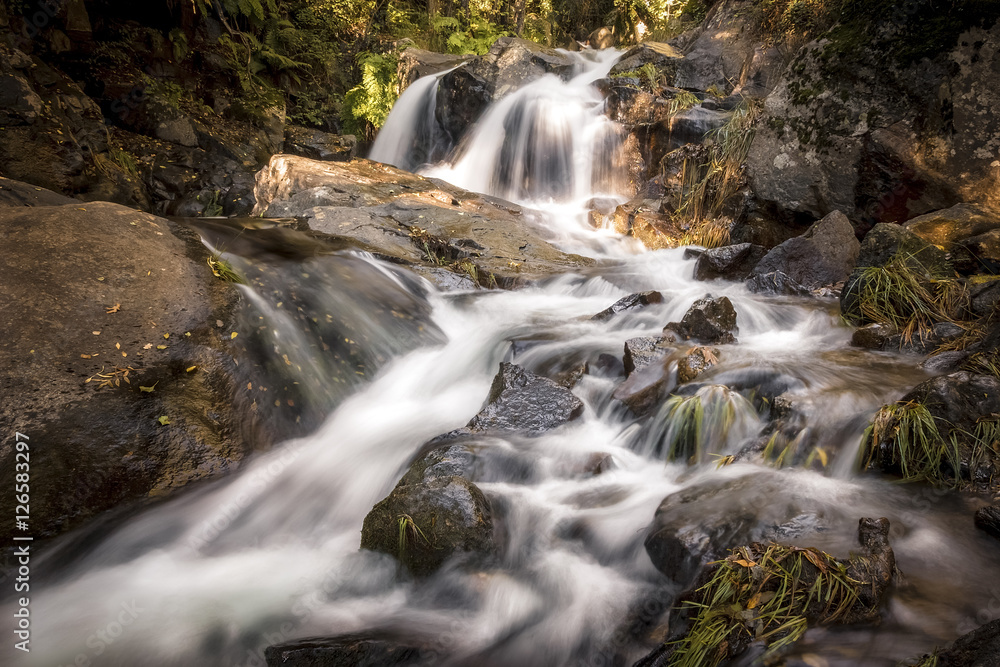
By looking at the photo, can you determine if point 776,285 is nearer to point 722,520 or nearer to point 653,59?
point 722,520

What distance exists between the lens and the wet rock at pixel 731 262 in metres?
6.70

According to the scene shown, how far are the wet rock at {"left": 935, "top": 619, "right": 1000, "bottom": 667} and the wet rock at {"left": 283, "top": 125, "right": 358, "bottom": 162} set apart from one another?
44.7 ft

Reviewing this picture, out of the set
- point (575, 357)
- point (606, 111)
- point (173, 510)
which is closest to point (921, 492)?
point (575, 357)

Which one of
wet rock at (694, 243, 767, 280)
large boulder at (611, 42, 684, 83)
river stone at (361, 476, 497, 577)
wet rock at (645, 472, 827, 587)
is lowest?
river stone at (361, 476, 497, 577)

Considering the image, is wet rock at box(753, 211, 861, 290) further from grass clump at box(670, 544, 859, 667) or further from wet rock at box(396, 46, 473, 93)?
wet rock at box(396, 46, 473, 93)

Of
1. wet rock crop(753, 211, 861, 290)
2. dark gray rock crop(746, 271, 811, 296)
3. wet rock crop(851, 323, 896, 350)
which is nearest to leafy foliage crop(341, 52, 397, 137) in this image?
dark gray rock crop(746, 271, 811, 296)

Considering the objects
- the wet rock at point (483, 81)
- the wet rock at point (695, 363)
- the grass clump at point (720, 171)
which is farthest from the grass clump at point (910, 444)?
the wet rock at point (483, 81)

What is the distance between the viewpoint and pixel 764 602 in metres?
2.08

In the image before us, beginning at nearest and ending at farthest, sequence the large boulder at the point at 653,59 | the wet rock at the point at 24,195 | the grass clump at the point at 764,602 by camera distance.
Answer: the grass clump at the point at 764,602 → the wet rock at the point at 24,195 → the large boulder at the point at 653,59

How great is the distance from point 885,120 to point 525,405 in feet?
17.7

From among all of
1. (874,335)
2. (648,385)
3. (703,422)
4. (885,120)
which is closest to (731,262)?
(885,120)

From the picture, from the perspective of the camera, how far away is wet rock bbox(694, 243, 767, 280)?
22.0 feet

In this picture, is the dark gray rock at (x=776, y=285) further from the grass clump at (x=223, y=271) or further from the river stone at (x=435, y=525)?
the grass clump at (x=223, y=271)

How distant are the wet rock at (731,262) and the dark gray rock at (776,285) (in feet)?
1.56
